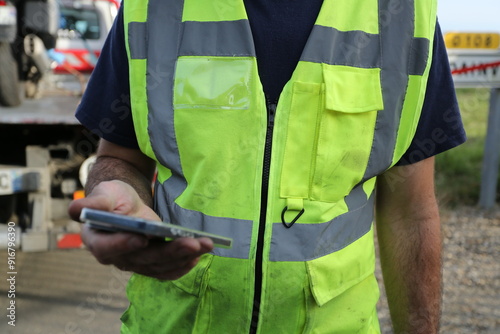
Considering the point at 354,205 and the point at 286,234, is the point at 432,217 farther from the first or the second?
the point at 286,234

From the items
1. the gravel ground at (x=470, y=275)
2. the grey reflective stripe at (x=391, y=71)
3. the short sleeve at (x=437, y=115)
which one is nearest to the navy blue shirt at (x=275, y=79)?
the short sleeve at (x=437, y=115)

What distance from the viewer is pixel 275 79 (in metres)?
1.52

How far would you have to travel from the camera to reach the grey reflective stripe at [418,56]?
155cm

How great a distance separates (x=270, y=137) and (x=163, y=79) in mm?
279

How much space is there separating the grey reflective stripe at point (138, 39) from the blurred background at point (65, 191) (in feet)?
9.64

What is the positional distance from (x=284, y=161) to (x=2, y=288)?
13.4ft

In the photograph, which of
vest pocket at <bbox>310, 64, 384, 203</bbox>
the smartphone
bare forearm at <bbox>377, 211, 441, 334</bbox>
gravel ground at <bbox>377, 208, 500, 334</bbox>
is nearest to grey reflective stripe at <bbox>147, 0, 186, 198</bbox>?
vest pocket at <bbox>310, 64, 384, 203</bbox>

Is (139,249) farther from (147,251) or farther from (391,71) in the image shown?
(391,71)

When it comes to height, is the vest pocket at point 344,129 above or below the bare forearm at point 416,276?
above

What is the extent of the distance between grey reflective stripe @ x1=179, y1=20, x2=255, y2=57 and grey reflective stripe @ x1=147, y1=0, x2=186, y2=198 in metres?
0.03

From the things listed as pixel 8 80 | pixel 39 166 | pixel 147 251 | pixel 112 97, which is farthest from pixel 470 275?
pixel 147 251

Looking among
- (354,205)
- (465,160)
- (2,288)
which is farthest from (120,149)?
(465,160)

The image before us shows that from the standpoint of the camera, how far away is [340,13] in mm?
1517

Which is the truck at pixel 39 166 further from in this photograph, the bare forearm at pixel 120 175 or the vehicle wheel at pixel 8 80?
the bare forearm at pixel 120 175
